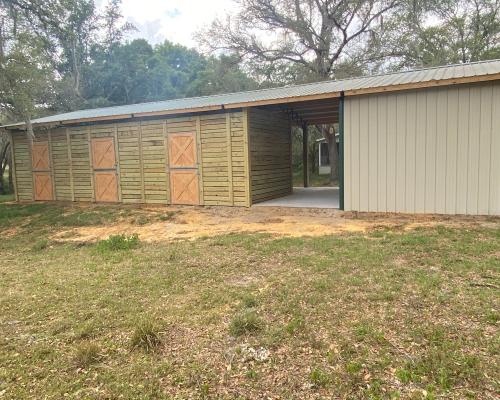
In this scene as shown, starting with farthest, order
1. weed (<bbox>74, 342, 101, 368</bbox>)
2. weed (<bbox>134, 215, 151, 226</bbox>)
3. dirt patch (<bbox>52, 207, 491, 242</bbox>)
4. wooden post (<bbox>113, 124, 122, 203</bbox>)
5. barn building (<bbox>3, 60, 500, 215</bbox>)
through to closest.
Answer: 1. wooden post (<bbox>113, 124, 122, 203</bbox>)
2. weed (<bbox>134, 215, 151, 226</bbox>)
3. barn building (<bbox>3, 60, 500, 215</bbox>)
4. dirt patch (<bbox>52, 207, 491, 242</bbox>)
5. weed (<bbox>74, 342, 101, 368</bbox>)

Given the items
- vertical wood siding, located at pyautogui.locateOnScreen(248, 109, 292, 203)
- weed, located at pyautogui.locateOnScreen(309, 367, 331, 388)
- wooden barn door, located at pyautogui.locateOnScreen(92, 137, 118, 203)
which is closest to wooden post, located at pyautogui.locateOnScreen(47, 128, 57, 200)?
wooden barn door, located at pyautogui.locateOnScreen(92, 137, 118, 203)

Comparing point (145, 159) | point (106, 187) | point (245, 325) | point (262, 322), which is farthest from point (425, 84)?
point (106, 187)

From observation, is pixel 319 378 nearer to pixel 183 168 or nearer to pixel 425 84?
pixel 425 84

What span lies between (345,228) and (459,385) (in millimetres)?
4046

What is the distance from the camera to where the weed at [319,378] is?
209 cm

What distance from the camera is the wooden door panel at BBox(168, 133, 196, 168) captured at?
8875 mm

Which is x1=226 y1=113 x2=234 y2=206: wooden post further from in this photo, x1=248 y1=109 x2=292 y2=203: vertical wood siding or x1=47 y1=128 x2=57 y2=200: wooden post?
x1=47 y1=128 x2=57 y2=200: wooden post

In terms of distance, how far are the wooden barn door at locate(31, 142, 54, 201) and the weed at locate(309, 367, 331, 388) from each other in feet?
36.2

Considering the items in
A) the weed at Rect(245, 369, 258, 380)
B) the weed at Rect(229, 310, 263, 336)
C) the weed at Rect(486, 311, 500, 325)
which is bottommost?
the weed at Rect(245, 369, 258, 380)

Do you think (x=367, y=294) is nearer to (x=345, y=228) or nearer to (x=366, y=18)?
(x=345, y=228)

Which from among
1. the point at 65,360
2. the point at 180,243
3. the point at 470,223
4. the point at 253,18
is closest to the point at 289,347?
the point at 65,360

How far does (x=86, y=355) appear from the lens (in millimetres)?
2422

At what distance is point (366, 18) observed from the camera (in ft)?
52.4

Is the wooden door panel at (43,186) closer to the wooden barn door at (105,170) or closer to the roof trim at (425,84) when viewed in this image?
the wooden barn door at (105,170)
